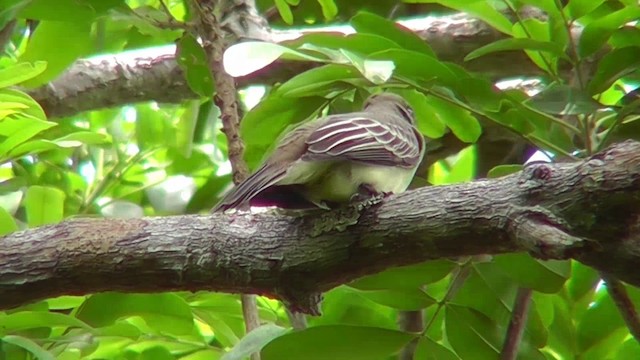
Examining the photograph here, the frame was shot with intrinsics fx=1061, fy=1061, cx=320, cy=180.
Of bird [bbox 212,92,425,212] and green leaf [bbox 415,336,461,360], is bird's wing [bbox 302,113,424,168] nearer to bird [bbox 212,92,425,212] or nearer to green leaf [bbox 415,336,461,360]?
bird [bbox 212,92,425,212]

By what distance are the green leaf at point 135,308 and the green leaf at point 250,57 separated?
629 mm

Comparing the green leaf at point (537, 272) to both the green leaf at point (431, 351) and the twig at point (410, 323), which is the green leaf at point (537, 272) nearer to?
the green leaf at point (431, 351)

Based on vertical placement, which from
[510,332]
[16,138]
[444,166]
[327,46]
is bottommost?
[444,166]

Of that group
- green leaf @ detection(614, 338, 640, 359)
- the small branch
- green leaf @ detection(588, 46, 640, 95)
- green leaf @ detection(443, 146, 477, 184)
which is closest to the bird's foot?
the small branch

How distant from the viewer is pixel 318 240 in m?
1.89

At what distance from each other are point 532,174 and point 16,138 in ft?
3.61

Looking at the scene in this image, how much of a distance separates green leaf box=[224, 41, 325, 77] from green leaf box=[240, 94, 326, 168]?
18.9 inches

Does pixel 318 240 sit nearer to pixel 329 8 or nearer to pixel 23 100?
pixel 23 100

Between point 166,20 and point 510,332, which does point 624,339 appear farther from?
point 166,20

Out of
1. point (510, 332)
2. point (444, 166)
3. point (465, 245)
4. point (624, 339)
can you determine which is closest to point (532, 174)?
point (465, 245)

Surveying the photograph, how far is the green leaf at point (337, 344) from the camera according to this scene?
6.40 feet

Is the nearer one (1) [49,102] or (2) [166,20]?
(2) [166,20]

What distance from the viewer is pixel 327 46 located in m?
2.04

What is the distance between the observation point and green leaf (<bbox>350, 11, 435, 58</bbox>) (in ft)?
7.22
